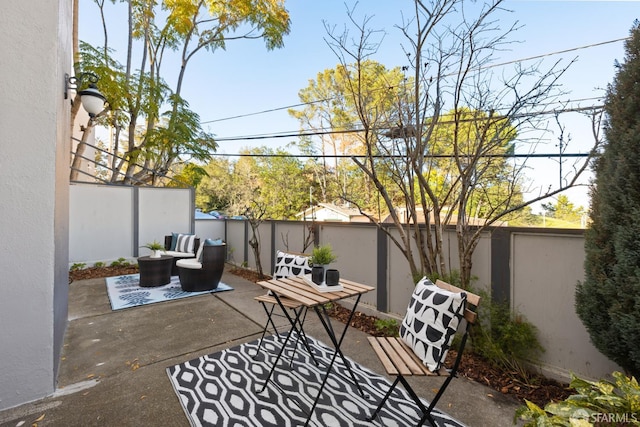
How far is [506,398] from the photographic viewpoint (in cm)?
203

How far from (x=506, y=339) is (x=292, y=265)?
6.92ft

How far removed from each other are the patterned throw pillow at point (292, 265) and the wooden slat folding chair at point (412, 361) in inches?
44.6

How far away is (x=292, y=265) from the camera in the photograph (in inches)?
112

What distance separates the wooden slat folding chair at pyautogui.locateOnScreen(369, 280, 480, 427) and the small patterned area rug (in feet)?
12.9

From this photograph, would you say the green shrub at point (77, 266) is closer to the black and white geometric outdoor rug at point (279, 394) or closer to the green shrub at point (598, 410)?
the black and white geometric outdoor rug at point (279, 394)

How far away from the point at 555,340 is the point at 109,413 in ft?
11.6

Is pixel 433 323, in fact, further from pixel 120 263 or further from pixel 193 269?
pixel 120 263

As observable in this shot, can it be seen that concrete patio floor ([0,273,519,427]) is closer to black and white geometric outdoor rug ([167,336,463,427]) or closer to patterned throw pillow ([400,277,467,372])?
black and white geometric outdoor rug ([167,336,463,427])

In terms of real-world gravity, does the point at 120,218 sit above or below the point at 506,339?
above

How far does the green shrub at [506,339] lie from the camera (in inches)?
90.9

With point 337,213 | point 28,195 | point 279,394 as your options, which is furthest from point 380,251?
point 337,213

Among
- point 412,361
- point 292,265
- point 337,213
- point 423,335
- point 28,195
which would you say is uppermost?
point 28,195

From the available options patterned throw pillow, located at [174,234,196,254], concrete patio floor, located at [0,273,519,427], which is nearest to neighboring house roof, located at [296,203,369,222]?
patterned throw pillow, located at [174,234,196,254]

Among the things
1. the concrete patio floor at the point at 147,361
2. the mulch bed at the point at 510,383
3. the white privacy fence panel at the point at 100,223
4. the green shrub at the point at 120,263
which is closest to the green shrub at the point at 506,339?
the mulch bed at the point at 510,383
